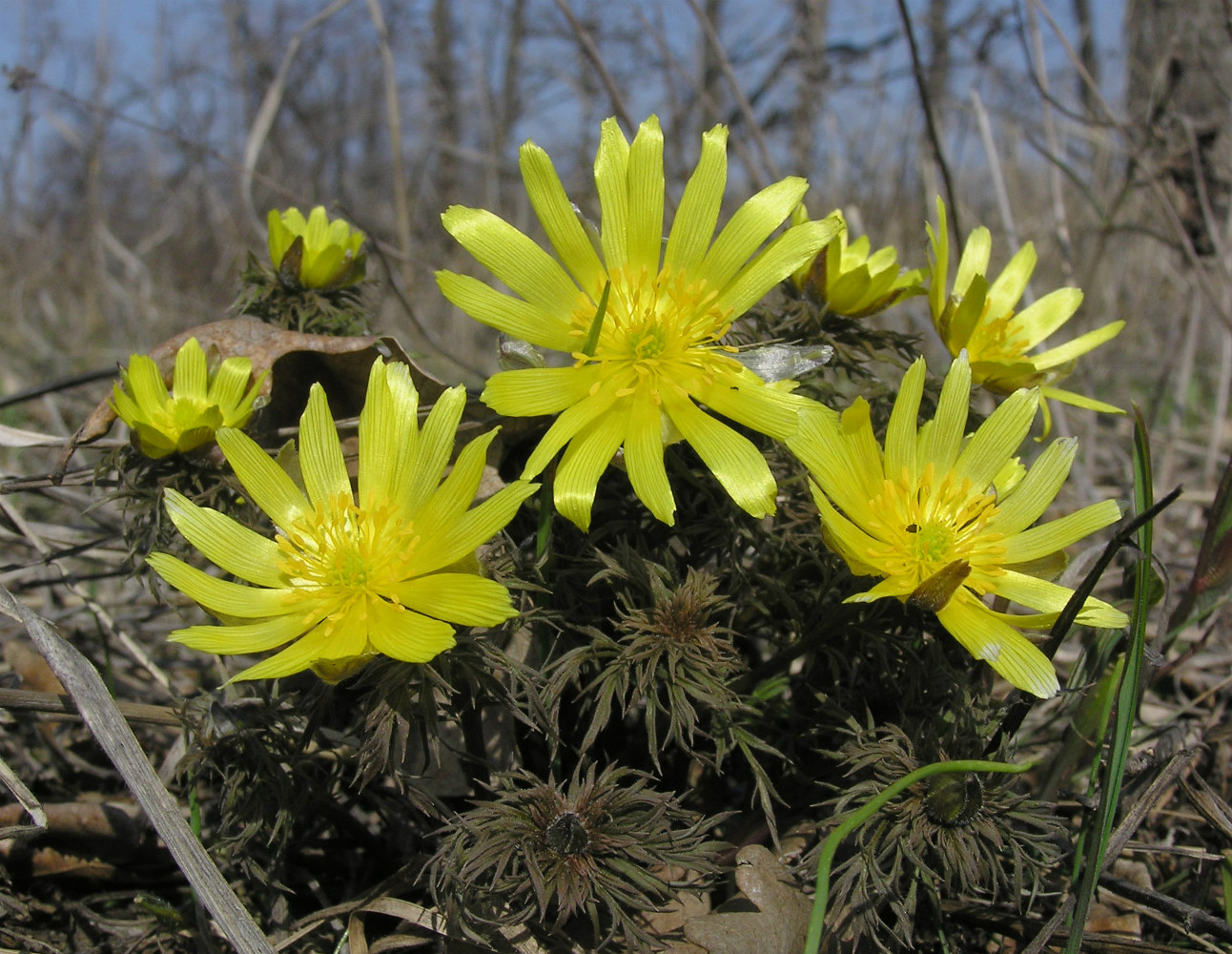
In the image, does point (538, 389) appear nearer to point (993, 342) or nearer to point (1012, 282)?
point (993, 342)

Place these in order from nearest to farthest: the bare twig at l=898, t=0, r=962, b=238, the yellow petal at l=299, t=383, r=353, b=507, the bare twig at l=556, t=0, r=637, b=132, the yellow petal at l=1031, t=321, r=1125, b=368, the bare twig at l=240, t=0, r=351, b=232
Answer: the yellow petal at l=299, t=383, r=353, b=507, the yellow petal at l=1031, t=321, r=1125, b=368, the bare twig at l=898, t=0, r=962, b=238, the bare twig at l=556, t=0, r=637, b=132, the bare twig at l=240, t=0, r=351, b=232

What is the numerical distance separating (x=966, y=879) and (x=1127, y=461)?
2770mm

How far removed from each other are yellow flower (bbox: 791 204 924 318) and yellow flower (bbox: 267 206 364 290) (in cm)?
89

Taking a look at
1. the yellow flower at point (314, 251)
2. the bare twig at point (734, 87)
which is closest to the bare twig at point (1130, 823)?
the yellow flower at point (314, 251)

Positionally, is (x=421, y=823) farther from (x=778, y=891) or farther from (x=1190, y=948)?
(x=1190, y=948)

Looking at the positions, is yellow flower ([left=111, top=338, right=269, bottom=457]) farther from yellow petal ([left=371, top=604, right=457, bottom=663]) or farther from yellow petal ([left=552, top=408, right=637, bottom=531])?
yellow petal ([left=552, top=408, right=637, bottom=531])

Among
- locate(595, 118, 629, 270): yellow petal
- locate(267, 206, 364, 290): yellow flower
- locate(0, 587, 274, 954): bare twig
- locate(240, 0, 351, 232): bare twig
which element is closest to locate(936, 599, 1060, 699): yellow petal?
locate(595, 118, 629, 270): yellow petal

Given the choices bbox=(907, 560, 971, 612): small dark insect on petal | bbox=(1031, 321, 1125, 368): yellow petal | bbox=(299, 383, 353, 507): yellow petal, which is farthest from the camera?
bbox=(1031, 321, 1125, 368): yellow petal

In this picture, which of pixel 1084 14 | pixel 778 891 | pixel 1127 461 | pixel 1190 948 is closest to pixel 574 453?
→ pixel 778 891

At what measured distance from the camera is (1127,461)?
140 inches

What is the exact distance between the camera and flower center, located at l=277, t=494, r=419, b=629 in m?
1.38

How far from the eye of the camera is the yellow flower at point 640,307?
1.36m

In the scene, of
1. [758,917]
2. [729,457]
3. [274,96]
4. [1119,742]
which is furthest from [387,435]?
[274,96]

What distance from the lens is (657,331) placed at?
4.93 feet
